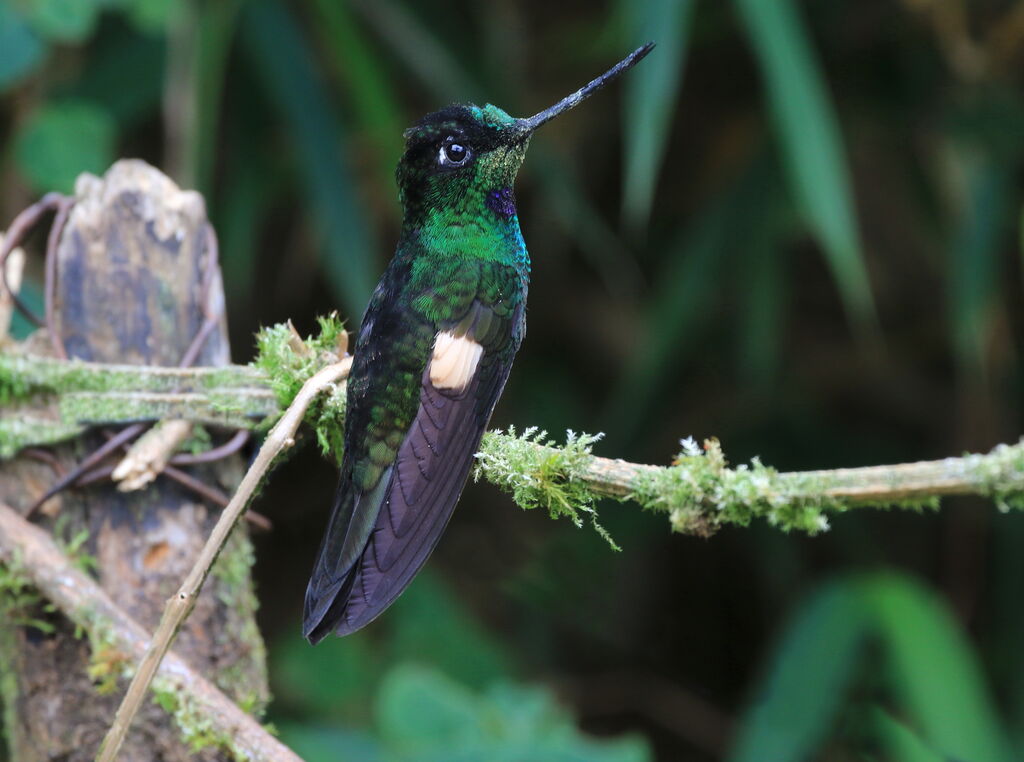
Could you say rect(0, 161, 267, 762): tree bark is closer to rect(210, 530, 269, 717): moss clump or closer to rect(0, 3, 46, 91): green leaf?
rect(210, 530, 269, 717): moss clump

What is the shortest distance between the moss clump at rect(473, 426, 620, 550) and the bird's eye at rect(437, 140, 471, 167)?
0.71 m

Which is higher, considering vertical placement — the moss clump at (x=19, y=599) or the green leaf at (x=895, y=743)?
the green leaf at (x=895, y=743)

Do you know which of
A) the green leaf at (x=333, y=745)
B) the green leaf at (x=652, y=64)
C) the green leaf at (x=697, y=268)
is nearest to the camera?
the green leaf at (x=333, y=745)

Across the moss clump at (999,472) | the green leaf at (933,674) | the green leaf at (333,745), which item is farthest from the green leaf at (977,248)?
the moss clump at (999,472)

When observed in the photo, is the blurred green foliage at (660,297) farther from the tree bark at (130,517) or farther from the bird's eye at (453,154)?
the bird's eye at (453,154)

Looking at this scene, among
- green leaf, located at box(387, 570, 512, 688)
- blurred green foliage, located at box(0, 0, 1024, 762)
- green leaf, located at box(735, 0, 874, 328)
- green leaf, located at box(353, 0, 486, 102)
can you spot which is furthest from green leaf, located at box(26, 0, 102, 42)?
green leaf, located at box(387, 570, 512, 688)

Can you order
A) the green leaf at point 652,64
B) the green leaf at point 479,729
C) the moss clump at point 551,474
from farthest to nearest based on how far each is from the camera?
the green leaf at point 652,64
the green leaf at point 479,729
the moss clump at point 551,474

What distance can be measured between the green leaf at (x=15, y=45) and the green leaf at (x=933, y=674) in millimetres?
3280

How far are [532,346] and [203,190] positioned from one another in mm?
1960

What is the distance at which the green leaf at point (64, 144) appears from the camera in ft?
11.0

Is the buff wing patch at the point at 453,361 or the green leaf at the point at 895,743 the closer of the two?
the buff wing patch at the point at 453,361

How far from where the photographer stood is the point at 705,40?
16.3 feet

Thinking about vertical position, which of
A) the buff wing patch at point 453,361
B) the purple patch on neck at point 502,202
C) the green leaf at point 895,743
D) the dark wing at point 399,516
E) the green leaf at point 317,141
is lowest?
the dark wing at point 399,516

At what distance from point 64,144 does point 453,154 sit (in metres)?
1.91
